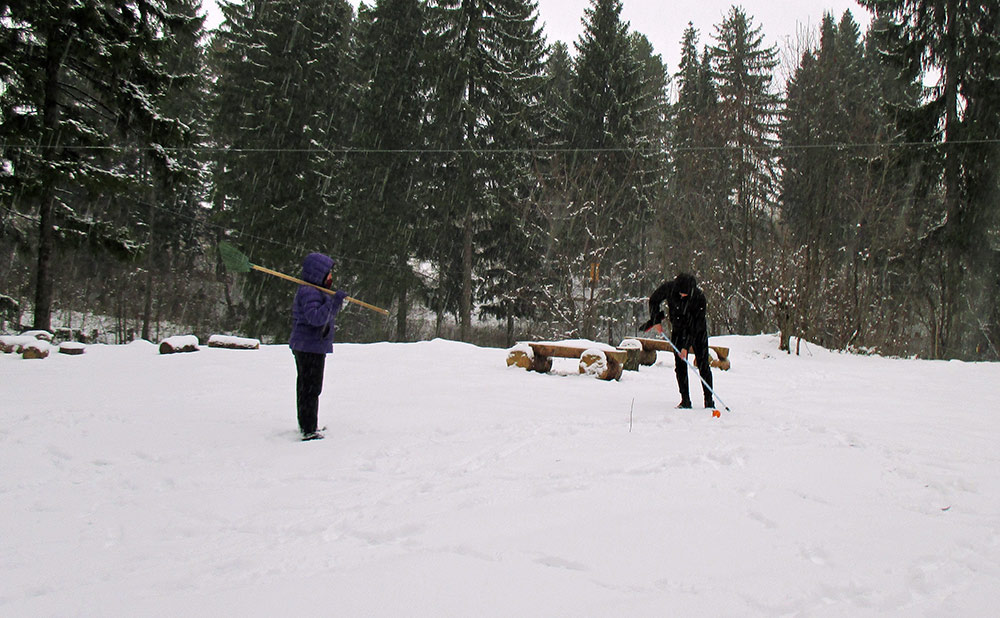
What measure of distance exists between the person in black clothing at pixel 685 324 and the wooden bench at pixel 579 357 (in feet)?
7.38

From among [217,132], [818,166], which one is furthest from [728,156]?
[217,132]

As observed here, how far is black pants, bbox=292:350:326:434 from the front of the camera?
475cm

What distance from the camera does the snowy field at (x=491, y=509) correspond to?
2115 mm

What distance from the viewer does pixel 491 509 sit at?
2988 mm

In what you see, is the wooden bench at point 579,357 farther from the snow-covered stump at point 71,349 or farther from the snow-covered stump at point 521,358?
the snow-covered stump at point 71,349

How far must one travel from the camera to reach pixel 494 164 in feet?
71.2

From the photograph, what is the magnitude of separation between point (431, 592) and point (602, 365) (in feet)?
23.3

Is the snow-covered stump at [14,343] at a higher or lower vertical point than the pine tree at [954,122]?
lower

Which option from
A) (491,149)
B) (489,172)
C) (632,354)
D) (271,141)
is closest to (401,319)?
(489,172)

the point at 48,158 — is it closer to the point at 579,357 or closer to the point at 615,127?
the point at 579,357

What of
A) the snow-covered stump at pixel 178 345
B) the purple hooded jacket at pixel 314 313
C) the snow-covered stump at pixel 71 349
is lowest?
the snow-covered stump at pixel 71 349

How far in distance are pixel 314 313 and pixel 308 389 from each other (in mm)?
672

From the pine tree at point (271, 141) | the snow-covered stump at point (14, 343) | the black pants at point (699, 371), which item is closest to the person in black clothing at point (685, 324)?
the black pants at point (699, 371)

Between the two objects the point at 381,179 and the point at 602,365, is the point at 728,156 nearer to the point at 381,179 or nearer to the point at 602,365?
the point at 602,365
